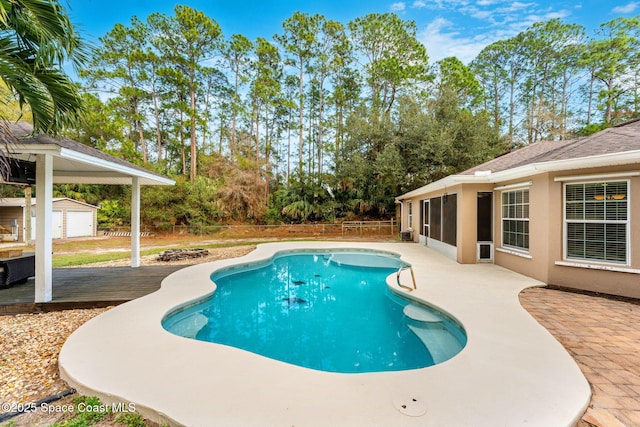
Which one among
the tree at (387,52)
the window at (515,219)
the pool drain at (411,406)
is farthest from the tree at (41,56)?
the tree at (387,52)

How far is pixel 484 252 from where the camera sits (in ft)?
26.8

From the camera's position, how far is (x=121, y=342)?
329 cm

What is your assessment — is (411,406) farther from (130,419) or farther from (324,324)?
(324,324)

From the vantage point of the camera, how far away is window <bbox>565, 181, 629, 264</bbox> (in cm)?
500

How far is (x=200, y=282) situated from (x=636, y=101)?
97.2 ft

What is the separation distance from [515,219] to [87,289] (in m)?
9.86

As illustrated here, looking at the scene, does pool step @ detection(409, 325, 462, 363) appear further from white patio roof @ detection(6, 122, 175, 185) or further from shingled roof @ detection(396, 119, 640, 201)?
white patio roof @ detection(6, 122, 175, 185)

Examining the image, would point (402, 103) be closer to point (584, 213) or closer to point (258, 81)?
point (258, 81)

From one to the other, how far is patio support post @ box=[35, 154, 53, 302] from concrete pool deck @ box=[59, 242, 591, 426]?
1552mm

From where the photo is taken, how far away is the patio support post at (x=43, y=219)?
4305 mm

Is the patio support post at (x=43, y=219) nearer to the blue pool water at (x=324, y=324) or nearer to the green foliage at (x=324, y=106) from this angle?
the blue pool water at (x=324, y=324)

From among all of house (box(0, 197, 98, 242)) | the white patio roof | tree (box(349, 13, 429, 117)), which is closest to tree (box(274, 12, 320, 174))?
tree (box(349, 13, 429, 117))

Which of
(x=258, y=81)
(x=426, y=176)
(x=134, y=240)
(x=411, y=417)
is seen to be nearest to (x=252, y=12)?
(x=258, y=81)

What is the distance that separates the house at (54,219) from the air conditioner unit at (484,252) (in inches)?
780
